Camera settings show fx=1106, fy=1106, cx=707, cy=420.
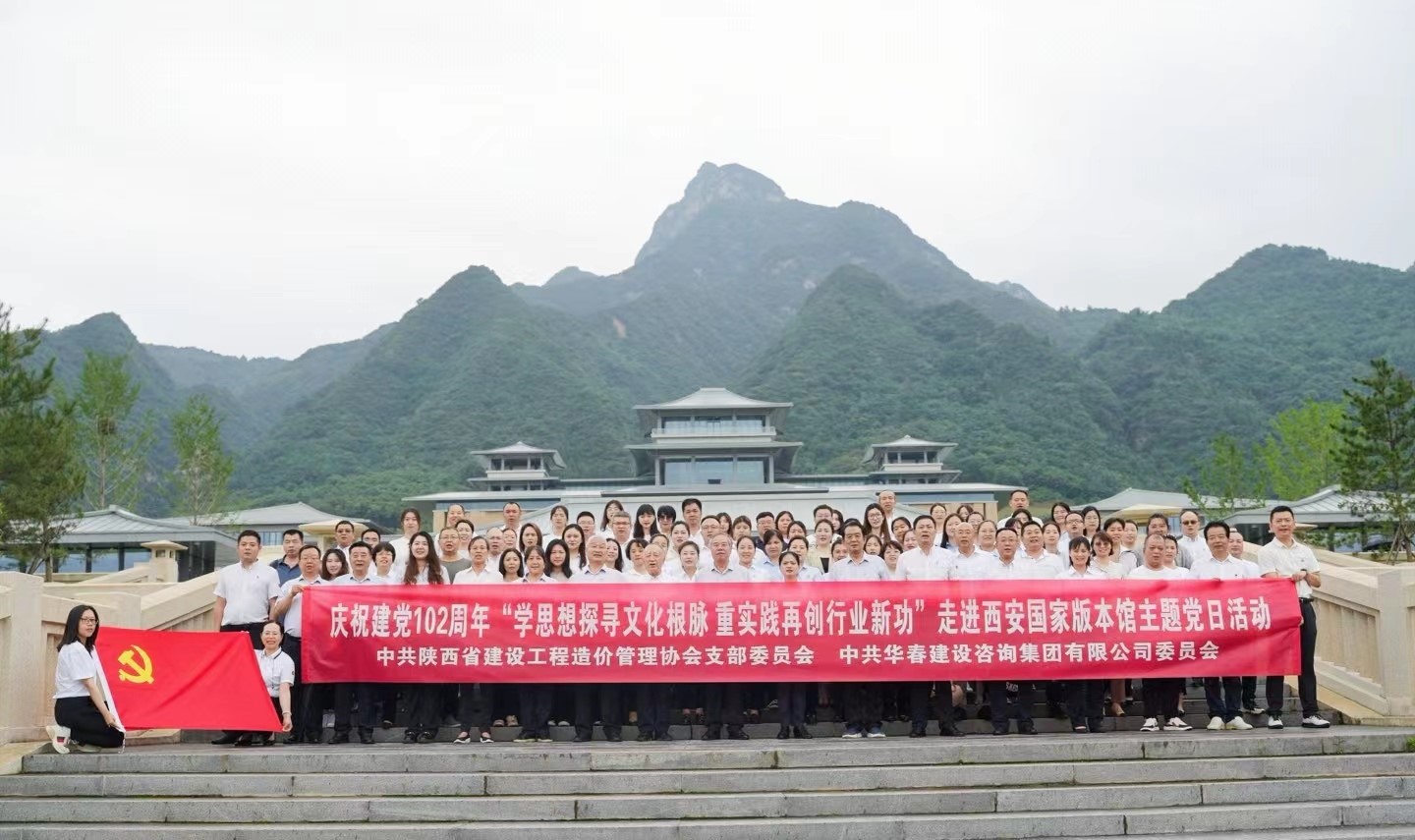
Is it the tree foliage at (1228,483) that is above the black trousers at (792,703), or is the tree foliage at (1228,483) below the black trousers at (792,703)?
above

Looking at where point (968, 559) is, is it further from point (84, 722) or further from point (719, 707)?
point (84, 722)

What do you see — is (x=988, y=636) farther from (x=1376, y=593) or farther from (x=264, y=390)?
(x=264, y=390)

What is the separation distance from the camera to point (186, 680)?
8070 millimetres

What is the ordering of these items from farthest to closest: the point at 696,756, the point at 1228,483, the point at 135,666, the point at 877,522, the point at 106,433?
the point at 1228,483
the point at 106,433
the point at 877,522
the point at 135,666
the point at 696,756

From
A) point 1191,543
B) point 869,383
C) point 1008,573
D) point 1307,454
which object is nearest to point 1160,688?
point 1008,573

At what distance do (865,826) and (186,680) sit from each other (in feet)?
16.4

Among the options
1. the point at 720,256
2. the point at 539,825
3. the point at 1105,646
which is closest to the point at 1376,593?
the point at 1105,646

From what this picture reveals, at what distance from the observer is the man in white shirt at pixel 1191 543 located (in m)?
9.20

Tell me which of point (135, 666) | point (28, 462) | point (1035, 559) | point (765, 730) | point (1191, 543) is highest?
point (28, 462)

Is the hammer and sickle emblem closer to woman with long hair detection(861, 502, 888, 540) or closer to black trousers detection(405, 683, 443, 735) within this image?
black trousers detection(405, 683, 443, 735)

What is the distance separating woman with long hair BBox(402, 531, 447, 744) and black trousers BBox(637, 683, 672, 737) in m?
1.54

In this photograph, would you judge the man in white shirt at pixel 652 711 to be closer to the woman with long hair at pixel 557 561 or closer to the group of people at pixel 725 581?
the group of people at pixel 725 581

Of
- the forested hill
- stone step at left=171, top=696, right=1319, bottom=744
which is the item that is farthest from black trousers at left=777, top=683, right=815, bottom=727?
the forested hill

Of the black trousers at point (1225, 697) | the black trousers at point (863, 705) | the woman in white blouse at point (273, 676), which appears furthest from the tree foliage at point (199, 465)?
the black trousers at point (1225, 697)
